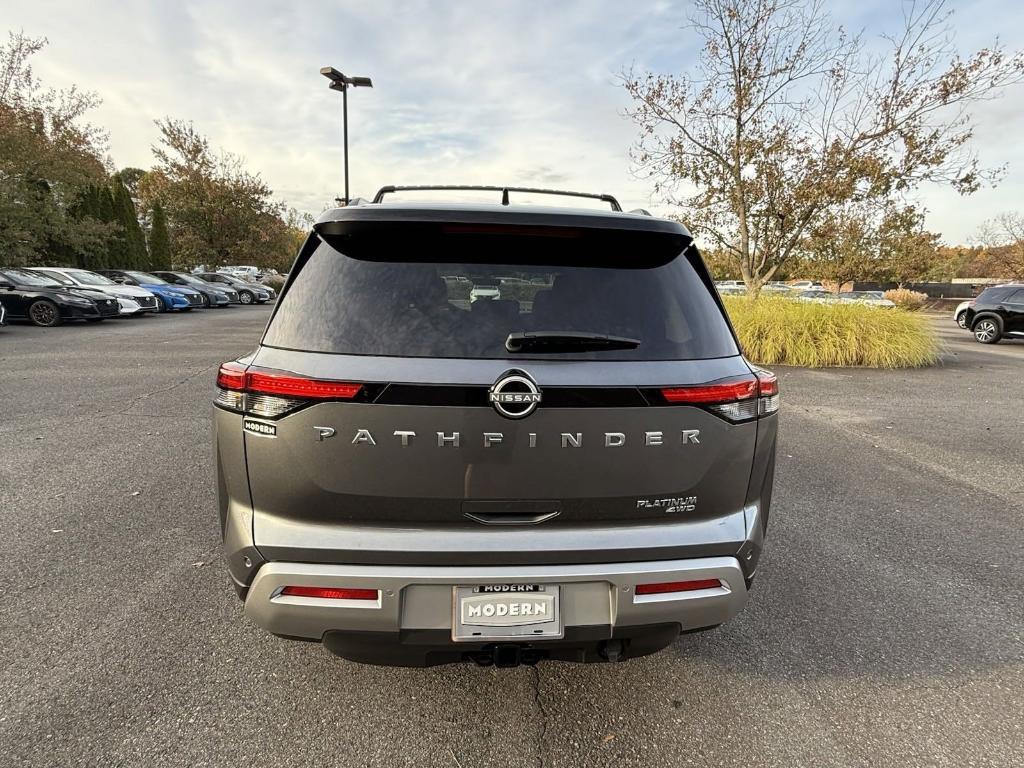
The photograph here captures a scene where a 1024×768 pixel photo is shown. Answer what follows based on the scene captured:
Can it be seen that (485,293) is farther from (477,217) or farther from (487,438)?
(487,438)

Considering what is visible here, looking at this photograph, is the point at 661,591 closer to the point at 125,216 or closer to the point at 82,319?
the point at 82,319

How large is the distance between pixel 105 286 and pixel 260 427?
74.3 ft

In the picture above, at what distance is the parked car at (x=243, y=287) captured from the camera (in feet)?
103

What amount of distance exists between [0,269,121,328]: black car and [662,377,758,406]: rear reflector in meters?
19.2

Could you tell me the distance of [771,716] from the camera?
7.07 ft

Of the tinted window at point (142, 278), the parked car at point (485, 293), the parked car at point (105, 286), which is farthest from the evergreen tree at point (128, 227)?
the parked car at point (485, 293)

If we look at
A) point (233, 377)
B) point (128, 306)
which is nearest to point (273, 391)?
point (233, 377)

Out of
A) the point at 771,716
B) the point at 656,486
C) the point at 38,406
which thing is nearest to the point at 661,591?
the point at 656,486

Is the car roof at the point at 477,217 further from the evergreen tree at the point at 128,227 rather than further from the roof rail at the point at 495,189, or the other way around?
the evergreen tree at the point at 128,227

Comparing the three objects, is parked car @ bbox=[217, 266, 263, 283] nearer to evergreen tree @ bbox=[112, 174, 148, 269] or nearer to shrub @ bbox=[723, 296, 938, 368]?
evergreen tree @ bbox=[112, 174, 148, 269]

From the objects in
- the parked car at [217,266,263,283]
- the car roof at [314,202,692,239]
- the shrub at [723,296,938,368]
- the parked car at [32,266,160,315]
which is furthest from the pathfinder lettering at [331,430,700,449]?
the parked car at [217,266,263,283]

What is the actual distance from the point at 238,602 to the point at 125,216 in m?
38.7

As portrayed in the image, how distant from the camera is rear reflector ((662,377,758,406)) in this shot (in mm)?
1817

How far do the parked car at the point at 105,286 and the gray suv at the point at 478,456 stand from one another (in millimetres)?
19885
